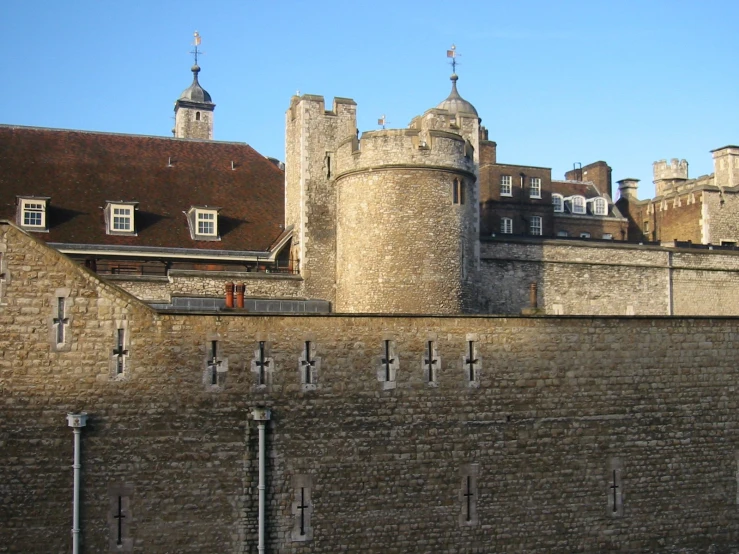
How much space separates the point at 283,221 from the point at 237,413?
1305 cm

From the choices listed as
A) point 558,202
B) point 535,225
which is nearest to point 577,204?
point 558,202

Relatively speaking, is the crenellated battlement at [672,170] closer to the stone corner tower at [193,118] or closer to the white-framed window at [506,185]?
the white-framed window at [506,185]

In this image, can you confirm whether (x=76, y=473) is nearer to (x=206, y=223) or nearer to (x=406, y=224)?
(x=406, y=224)

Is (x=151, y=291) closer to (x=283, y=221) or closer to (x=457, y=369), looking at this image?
(x=283, y=221)

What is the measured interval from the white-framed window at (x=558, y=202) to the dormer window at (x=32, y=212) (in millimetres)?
27630

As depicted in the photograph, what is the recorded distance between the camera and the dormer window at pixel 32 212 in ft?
95.1

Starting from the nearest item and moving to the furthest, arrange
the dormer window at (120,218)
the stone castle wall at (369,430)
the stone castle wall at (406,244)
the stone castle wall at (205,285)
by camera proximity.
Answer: the stone castle wall at (369,430), the stone castle wall at (406,244), the stone castle wall at (205,285), the dormer window at (120,218)

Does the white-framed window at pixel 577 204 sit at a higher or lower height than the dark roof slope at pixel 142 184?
Result: higher

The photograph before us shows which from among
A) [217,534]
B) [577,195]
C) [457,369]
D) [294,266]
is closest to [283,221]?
[294,266]

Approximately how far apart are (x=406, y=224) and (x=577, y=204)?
83.7 feet

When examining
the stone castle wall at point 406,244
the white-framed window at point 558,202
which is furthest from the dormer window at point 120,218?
the white-framed window at point 558,202

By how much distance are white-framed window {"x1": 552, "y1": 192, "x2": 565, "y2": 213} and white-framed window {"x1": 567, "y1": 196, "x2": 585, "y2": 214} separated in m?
0.50

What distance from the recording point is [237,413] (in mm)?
20078

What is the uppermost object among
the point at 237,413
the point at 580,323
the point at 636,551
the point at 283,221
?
the point at 283,221
